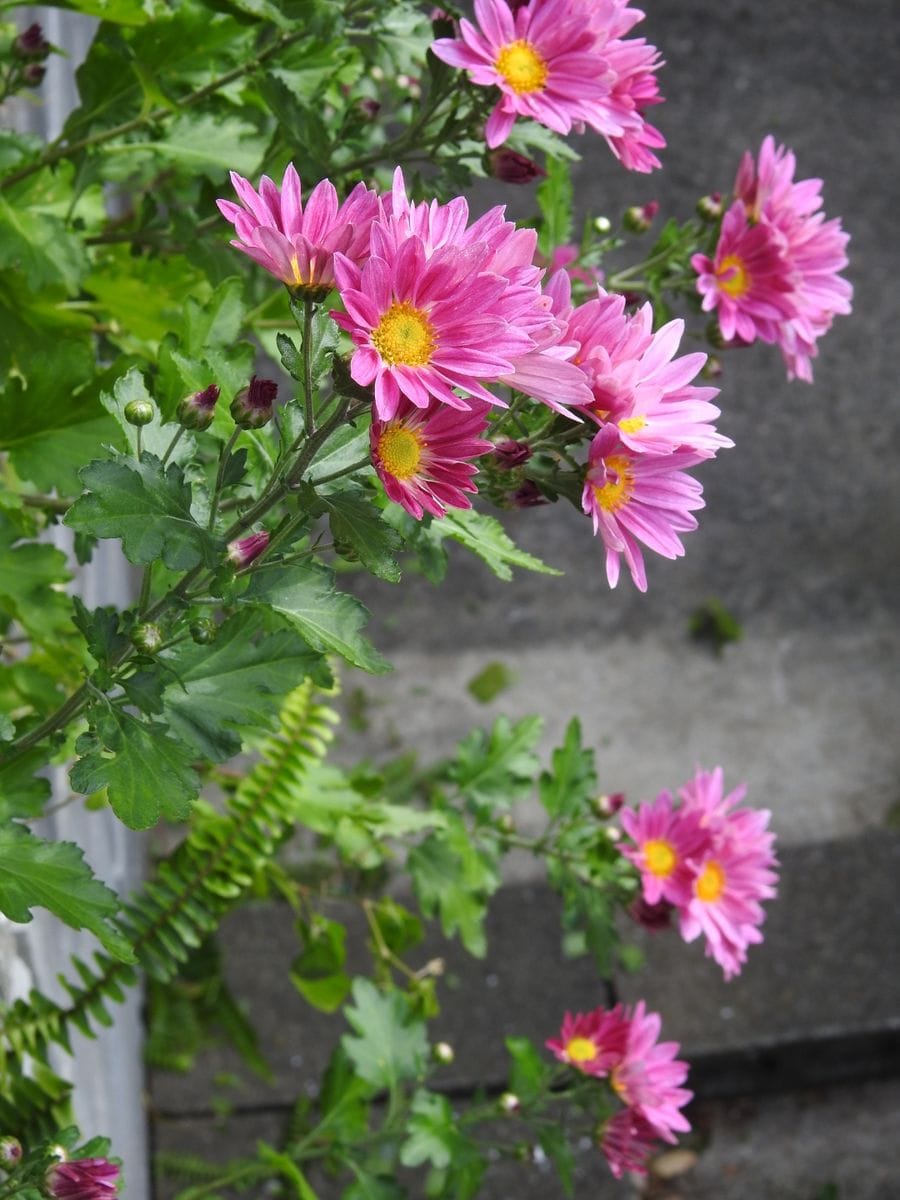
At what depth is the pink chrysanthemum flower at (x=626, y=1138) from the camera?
1413 millimetres

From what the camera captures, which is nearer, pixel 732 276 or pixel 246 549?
pixel 246 549

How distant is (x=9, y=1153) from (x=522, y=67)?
2.80 feet

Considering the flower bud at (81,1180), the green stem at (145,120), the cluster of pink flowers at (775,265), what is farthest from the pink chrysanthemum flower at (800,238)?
the flower bud at (81,1180)

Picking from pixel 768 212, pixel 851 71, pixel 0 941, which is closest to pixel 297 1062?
pixel 0 941

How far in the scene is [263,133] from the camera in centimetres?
140

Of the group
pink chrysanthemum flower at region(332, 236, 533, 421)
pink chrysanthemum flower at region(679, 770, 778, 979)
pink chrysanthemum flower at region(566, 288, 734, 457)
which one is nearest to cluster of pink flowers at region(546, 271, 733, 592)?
pink chrysanthemum flower at region(566, 288, 734, 457)

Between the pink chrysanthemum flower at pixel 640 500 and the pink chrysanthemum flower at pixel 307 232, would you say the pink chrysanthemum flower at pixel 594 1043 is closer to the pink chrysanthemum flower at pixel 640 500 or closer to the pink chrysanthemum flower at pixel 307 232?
the pink chrysanthemum flower at pixel 640 500

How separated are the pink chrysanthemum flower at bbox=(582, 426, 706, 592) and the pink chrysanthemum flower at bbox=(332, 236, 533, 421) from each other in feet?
0.46

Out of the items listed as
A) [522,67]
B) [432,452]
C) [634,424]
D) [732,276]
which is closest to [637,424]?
[634,424]

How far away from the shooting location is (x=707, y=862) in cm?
151

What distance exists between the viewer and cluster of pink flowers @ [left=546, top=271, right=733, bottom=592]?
831 mm

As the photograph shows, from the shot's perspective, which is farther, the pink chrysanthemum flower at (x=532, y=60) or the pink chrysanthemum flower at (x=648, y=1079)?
the pink chrysanthemum flower at (x=648, y=1079)

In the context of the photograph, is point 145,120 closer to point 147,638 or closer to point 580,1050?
point 147,638

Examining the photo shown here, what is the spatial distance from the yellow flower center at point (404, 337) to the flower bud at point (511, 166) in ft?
1.47
